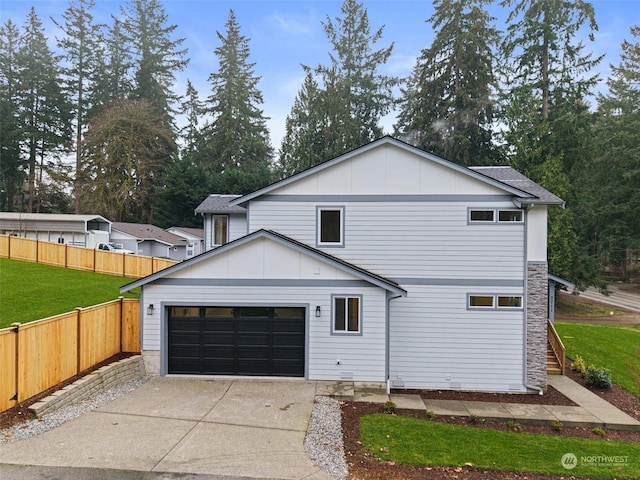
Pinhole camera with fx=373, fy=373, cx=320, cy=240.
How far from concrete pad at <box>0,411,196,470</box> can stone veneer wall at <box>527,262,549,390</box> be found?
950 cm

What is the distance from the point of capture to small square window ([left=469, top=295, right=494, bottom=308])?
11164 millimetres

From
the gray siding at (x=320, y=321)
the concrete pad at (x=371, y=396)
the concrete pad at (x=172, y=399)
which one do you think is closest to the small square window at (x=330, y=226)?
the gray siding at (x=320, y=321)

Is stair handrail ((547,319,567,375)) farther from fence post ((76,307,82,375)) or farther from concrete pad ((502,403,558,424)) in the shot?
fence post ((76,307,82,375))

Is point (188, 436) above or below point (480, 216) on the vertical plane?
below

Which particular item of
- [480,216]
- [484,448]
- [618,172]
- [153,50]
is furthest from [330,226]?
[153,50]

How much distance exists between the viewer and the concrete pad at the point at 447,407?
897 cm

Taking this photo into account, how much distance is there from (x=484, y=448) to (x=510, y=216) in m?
6.73

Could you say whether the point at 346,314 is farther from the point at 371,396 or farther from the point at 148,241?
the point at 148,241

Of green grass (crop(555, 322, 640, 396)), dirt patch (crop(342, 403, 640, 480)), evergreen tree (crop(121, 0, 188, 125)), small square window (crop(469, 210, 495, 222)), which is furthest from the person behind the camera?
evergreen tree (crop(121, 0, 188, 125))

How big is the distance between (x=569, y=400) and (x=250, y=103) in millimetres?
44173

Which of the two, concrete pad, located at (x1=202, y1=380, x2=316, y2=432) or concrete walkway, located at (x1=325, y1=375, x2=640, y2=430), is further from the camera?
concrete walkway, located at (x1=325, y1=375, x2=640, y2=430)

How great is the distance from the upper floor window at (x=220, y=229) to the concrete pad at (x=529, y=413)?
1073 centimetres

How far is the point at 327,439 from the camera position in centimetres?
690

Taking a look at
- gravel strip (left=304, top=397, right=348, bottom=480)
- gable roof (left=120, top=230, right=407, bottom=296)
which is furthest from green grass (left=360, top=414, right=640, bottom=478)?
gable roof (left=120, top=230, right=407, bottom=296)
